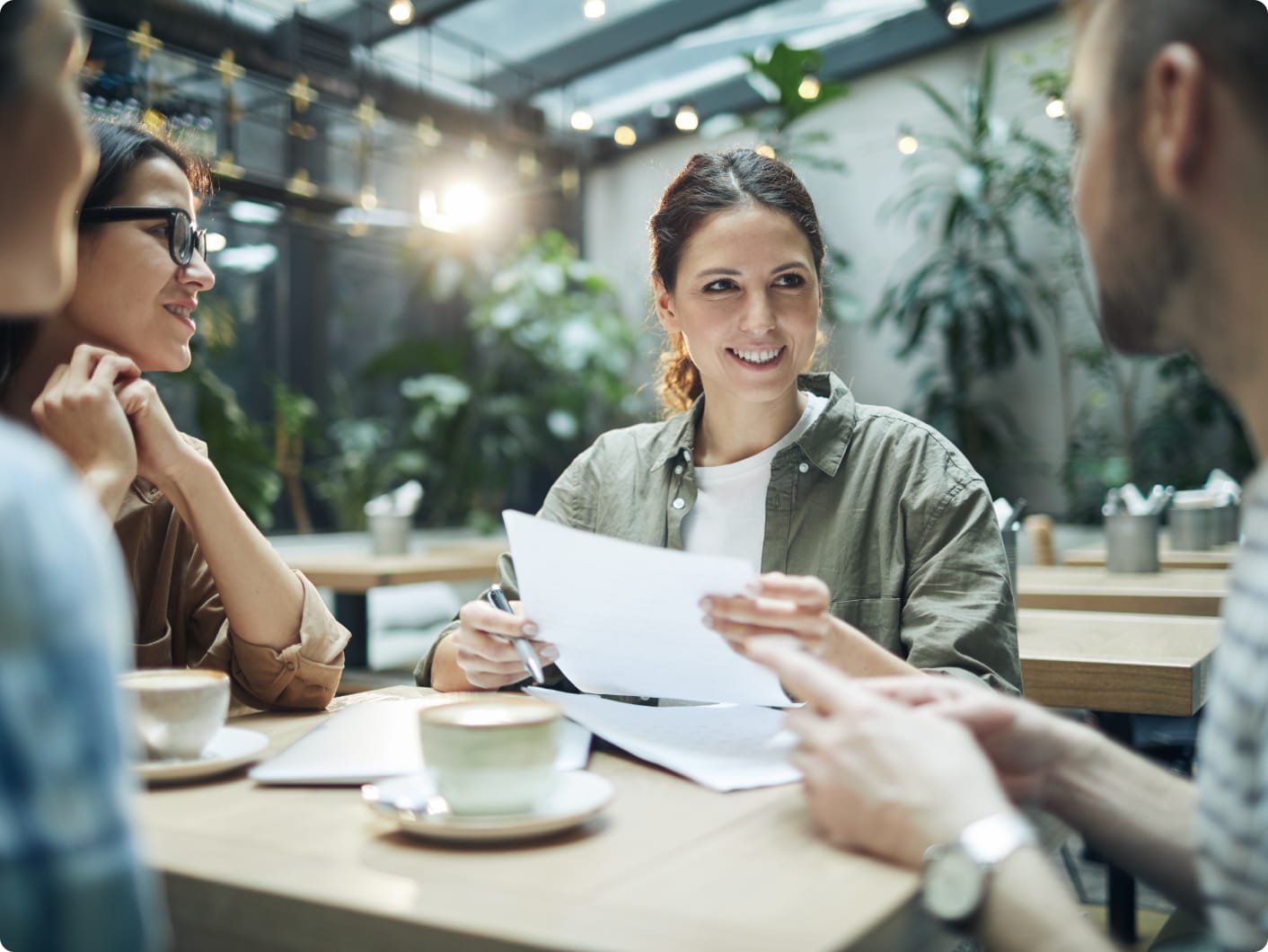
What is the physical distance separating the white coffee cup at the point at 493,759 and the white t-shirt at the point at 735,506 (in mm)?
902

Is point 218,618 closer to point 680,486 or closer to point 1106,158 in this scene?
point 680,486

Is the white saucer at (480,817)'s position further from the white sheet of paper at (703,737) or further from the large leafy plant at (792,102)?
the large leafy plant at (792,102)

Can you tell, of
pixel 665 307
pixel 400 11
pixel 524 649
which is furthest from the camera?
pixel 400 11

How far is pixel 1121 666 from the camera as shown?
1690mm

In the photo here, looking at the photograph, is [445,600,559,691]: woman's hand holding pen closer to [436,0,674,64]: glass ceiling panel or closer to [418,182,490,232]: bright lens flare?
[418,182,490,232]: bright lens flare

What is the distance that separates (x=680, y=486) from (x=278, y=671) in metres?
0.72

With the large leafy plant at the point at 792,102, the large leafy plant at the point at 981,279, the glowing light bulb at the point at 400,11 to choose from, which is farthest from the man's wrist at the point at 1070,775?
the glowing light bulb at the point at 400,11

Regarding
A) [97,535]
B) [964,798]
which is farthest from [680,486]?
[97,535]

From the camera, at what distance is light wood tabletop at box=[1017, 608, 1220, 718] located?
1.66 m

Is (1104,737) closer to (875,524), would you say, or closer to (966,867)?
(966,867)

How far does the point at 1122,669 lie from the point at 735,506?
25.3 inches

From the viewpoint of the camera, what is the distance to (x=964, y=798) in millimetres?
796

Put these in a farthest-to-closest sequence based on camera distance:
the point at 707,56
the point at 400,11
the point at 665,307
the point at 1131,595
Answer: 1. the point at 707,56
2. the point at 400,11
3. the point at 1131,595
4. the point at 665,307

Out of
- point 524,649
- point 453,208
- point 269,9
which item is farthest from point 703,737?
point 269,9
